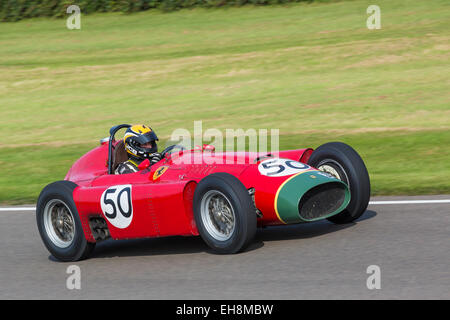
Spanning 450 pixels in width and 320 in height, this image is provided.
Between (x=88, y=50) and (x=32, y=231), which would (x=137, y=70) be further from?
(x=32, y=231)

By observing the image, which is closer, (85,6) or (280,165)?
(280,165)

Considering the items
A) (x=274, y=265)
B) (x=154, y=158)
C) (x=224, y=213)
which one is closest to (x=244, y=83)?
(x=154, y=158)

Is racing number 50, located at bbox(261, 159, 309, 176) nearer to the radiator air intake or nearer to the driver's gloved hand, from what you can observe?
the radiator air intake

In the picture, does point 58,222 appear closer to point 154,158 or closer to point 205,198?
point 154,158

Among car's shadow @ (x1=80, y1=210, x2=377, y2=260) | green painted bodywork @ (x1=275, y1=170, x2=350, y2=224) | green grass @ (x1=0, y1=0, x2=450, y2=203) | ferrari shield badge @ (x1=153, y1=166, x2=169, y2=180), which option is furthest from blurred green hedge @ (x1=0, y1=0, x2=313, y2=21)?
green painted bodywork @ (x1=275, y1=170, x2=350, y2=224)

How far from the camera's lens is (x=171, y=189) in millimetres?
6543

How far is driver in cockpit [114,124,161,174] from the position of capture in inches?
295

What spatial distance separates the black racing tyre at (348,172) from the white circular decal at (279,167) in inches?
20.0

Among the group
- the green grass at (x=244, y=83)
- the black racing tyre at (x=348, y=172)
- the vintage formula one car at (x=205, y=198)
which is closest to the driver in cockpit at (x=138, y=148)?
the vintage formula one car at (x=205, y=198)

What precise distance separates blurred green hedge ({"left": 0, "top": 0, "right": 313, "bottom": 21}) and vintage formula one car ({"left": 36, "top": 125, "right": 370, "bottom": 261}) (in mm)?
17685

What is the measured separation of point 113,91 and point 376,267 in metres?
13.5

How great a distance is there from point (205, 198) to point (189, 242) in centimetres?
101

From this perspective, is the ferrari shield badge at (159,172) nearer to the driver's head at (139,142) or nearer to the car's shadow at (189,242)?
the driver's head at (139,142)
